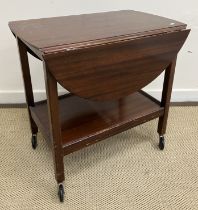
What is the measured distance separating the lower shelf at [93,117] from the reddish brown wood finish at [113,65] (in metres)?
0.19

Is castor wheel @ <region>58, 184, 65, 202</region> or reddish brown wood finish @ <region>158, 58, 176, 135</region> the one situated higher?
reddish brown wood finish @ <region>158, 58, 176, 135</region>

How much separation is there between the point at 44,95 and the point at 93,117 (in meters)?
0.69

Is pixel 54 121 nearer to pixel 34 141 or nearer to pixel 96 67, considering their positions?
pixel 96 67

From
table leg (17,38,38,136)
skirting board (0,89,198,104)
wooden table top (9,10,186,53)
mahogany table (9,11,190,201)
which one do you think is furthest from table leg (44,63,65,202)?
skirting board (0,89,198,104)

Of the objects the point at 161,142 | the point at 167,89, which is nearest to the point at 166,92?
the point at 167,89

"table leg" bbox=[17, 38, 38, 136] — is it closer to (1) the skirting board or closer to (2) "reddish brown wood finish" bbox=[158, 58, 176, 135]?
(1) the skirting board

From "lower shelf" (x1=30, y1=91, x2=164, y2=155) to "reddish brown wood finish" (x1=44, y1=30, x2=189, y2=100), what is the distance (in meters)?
0.19

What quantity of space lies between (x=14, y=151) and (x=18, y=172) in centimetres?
17

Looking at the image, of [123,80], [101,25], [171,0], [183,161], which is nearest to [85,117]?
[123,80]

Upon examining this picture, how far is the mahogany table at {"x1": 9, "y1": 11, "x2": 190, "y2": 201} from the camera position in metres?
0.93

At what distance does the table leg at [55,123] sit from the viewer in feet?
3.12

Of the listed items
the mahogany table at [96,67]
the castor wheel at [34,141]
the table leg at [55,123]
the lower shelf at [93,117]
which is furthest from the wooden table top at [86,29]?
the castor wheel at [34,141]

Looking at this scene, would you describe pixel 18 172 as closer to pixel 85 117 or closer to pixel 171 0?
pixel 85 117

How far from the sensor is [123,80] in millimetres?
1083
